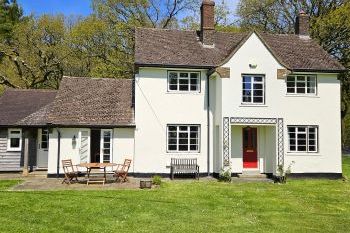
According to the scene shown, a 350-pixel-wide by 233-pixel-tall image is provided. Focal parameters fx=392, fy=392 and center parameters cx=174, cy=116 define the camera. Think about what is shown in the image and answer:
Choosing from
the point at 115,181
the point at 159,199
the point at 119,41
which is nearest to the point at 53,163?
the point at 115,181

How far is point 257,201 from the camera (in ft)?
48.4

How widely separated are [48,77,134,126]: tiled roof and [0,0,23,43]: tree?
17.9m

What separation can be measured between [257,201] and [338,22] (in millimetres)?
22467

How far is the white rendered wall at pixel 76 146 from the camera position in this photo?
20.9 meters

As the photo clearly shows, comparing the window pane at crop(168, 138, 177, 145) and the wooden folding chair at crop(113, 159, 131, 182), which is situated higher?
the window pane at crop(168, 138, 177, 145)

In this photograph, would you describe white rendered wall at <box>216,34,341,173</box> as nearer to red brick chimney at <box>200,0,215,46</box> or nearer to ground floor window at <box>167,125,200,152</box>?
ground floor window at <box>167,125,200,152</box>

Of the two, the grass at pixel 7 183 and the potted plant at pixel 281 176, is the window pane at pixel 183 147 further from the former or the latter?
the grass at pixel 7 183

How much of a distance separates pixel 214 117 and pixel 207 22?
6.09m

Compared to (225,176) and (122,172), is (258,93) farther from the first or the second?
(122,172)

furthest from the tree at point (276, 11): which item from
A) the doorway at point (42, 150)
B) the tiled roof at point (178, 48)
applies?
the doorway at point (42, 150)

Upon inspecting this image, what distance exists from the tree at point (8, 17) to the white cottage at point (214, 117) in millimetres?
19544

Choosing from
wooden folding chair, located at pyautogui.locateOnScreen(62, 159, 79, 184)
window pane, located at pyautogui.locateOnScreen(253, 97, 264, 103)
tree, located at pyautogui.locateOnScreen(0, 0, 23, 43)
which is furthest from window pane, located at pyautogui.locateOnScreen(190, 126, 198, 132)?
tree, located at pyautogui.locateOnScreen(0, 0, 23, 43)

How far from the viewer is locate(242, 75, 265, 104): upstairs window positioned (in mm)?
20969

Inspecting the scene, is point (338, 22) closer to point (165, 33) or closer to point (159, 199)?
point (165, 33)
